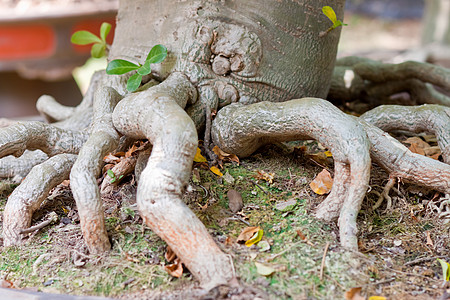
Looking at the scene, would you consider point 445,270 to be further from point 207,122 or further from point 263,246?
point 207,122

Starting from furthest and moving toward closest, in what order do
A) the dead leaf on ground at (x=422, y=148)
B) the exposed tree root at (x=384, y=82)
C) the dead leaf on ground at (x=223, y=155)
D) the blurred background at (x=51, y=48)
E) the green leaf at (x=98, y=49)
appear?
the blurred background at (x=51, y=48)
the exposed tree root at (x=384, y=82)
the green leaf at (x=98, y=49)
the dead leaf on ground at (x=422, y=148)
the dead leaf on ground at (x=223, y=155)

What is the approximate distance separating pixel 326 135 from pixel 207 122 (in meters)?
0.55

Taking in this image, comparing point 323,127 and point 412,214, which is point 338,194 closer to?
point 323,127

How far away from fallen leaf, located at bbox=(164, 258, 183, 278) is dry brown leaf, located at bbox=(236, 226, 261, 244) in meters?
0.21

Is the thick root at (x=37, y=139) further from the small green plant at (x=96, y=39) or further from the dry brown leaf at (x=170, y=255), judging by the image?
the dry brown leaf at (x=170, y=255)

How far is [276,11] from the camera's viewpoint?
207cm

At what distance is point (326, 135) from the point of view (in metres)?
1.63

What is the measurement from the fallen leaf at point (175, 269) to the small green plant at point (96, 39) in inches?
53.5

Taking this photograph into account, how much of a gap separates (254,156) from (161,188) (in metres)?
0.68

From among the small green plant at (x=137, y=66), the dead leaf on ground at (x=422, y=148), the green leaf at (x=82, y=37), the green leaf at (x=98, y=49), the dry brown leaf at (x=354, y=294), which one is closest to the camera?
the dry brown leaf at (x=354, y=294)

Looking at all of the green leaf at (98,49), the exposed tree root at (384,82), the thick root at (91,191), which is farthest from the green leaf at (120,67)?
the exposed tree root at (384,82)

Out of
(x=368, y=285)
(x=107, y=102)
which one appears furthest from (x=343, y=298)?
(x=107, y=102)

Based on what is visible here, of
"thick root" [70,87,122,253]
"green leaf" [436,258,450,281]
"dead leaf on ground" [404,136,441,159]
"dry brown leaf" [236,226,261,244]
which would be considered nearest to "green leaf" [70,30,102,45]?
"thick root" [70,87,122,253]

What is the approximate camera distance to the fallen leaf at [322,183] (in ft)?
5.80
